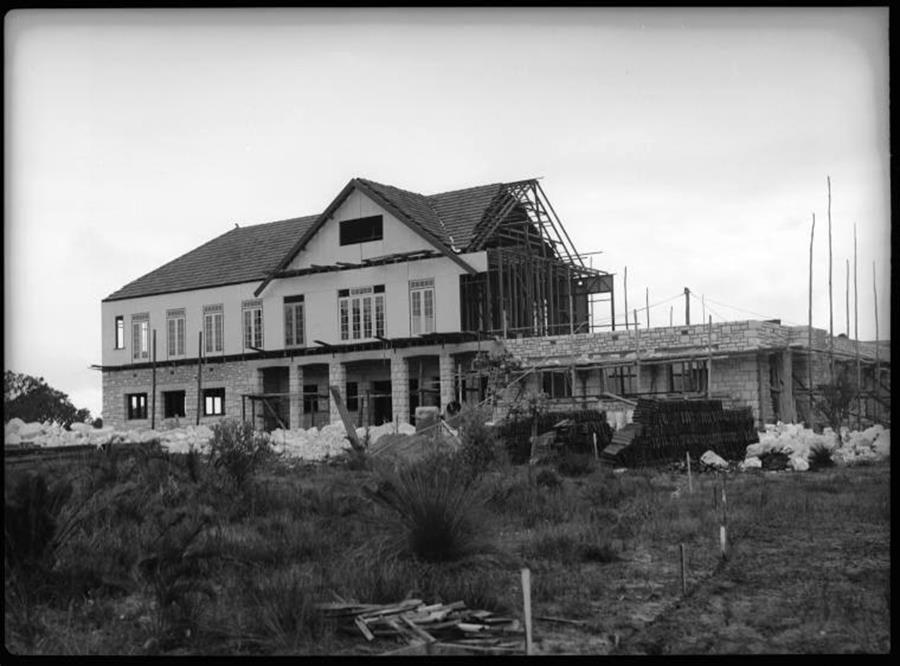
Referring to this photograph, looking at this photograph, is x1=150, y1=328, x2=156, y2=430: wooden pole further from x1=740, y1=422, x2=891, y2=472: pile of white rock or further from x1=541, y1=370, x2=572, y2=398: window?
x1=740, y1=422, x2=891, y2=472: pile of white rock

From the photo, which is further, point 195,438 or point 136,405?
point 136,405

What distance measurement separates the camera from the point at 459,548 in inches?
398

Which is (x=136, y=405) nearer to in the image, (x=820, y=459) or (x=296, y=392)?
(x=296, y=392)

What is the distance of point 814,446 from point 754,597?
45.1ft

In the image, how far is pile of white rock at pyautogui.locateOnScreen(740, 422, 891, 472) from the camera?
21578mm

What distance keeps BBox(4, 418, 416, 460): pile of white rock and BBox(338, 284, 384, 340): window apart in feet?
15.1

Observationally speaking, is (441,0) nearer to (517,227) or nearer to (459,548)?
(459,548)

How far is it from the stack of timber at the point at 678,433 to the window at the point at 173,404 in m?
23.6

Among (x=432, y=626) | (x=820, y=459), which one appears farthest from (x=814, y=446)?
(x=432, y=626)

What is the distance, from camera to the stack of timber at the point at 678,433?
22094mm

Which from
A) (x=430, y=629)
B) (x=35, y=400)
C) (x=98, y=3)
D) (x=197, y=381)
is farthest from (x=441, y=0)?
(x=197, y=381)

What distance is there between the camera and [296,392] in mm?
36969

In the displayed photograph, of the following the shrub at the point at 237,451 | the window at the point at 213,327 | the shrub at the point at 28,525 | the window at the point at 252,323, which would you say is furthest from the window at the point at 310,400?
the shrub at the point at 28,525

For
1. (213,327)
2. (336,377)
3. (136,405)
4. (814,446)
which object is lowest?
(814,446)
